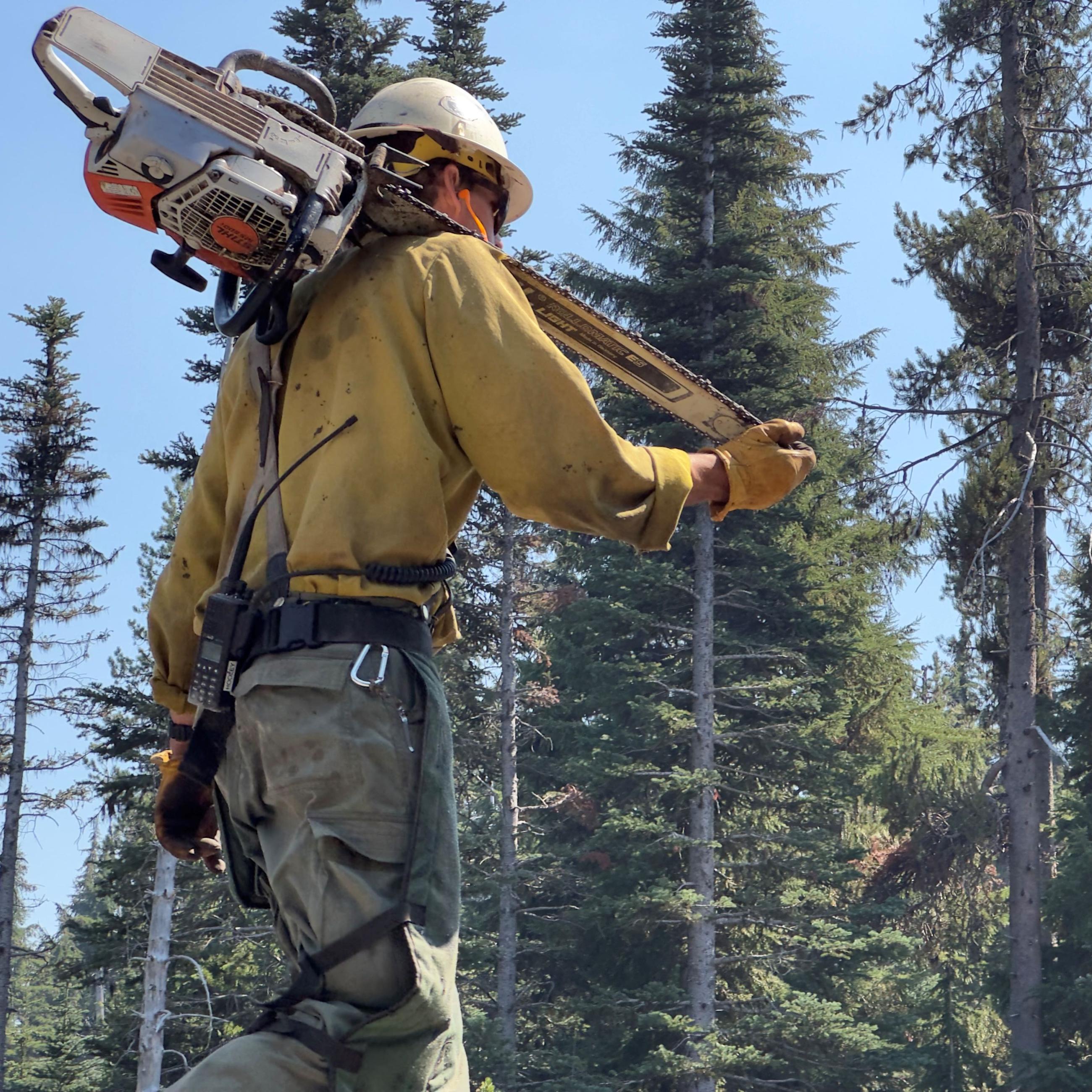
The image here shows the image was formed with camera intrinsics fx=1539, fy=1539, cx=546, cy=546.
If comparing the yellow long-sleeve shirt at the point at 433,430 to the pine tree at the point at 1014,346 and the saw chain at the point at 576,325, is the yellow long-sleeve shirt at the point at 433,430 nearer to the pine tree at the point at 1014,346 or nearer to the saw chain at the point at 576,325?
the saw chain at the point at 576,325

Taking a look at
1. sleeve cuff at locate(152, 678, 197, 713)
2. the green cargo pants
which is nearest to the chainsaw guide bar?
the green cargo pants

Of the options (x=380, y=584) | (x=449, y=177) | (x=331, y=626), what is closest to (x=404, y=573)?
(x=380, y=584)

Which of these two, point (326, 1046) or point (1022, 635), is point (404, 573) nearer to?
point (326, 1046)

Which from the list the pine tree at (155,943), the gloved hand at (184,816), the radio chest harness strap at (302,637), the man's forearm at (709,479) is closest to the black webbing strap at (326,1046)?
the radio chest harness strap at (302,637)

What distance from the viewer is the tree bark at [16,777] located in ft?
79.9

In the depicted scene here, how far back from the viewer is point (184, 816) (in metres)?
3.16

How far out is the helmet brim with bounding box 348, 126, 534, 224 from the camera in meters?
3.16

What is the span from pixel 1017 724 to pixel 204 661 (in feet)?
64.8

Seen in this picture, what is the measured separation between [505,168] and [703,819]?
19.7 meters

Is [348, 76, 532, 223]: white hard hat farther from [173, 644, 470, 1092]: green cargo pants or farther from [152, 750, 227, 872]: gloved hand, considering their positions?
[152, 750, 227, 872]: gloved hand

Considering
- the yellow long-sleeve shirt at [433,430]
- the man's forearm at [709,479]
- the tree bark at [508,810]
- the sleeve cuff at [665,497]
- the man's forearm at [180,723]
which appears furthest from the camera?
the tree bark at [508,810]

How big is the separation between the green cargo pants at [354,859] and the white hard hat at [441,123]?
3.63ft

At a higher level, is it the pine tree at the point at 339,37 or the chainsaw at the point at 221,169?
the pine tree at the point at 339,37

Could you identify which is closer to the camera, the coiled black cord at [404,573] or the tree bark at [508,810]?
the coiled black cord at [404,573]
